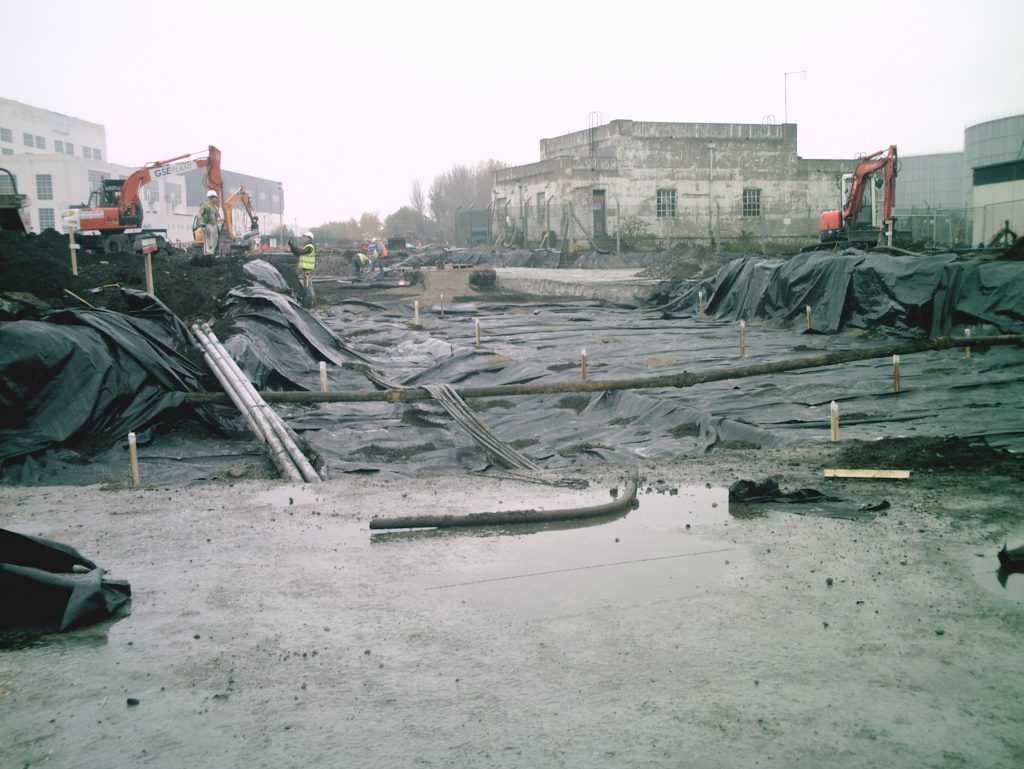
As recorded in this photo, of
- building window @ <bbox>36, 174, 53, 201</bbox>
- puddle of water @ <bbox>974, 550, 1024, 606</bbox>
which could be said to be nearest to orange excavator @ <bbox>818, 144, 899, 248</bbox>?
puddle of water @ <bbox>974, 550, 1024, 606</bbox>

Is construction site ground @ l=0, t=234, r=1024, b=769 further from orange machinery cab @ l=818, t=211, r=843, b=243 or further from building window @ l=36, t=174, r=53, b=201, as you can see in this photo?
building window @ l=36, t=174, r=53, b=201

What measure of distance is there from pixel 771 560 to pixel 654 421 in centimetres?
464

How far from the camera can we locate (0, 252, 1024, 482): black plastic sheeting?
9.27 metres

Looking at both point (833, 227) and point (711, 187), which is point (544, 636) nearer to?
point (833, 227)

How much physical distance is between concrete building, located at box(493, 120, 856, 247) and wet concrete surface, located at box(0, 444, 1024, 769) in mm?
37603

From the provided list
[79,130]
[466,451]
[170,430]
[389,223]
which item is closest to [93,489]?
[170,430]

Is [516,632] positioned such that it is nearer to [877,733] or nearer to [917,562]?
[877,733]

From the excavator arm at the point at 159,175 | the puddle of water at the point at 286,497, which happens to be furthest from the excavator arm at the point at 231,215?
the puddle of water at the point at 286,497

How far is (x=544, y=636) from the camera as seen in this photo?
14.5 ft

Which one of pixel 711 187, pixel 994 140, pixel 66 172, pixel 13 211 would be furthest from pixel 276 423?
pixel 66 172

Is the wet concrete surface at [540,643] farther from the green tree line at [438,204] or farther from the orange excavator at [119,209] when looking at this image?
the green tree line at [438,204]

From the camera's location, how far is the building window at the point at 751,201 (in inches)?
1775

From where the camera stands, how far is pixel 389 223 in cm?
8538

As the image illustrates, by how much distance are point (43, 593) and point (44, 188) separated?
229ft
